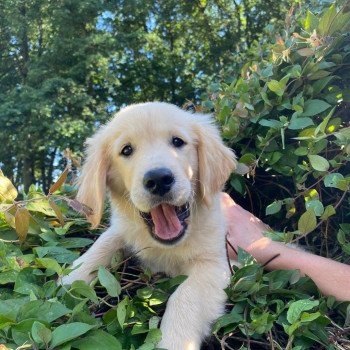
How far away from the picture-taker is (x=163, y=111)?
2.73m

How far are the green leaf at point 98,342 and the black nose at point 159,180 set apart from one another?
0.88m

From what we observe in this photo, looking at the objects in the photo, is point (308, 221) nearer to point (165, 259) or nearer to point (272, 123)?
point (272, 123)

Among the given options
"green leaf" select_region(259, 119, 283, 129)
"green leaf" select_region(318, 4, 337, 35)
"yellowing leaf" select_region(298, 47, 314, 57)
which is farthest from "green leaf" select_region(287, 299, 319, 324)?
"green leaf" select_region(318, 4, 337, 35)

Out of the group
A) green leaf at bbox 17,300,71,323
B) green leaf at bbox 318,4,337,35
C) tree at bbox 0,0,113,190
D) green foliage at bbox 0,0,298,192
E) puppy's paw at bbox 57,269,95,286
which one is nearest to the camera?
green leaf at bbox 17,300,71,323

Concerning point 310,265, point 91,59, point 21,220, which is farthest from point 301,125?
point 91,59

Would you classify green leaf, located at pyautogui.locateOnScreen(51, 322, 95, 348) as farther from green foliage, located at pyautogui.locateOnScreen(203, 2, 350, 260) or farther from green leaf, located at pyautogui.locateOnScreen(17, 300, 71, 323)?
green foliage, located at pyautogui.locateOnScreen(203, 2, 350, 260)

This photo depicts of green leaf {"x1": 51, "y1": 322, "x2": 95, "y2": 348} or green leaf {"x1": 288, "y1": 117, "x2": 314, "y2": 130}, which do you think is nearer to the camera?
green leaf {"x1": 51, "y1": 322, "x2": 95, "y2": 348}

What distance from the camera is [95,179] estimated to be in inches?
106

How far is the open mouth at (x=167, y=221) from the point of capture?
2.43m

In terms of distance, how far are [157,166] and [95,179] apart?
499 millimetres

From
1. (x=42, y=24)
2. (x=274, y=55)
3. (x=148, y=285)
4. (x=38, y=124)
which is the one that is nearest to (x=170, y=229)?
(x=148, y=285)

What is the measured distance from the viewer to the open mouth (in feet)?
7.97

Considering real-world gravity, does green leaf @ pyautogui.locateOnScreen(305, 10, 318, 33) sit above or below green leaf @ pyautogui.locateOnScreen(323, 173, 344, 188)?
above

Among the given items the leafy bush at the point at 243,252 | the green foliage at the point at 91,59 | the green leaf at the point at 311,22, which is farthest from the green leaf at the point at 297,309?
the green foliage at the point at 91,59
